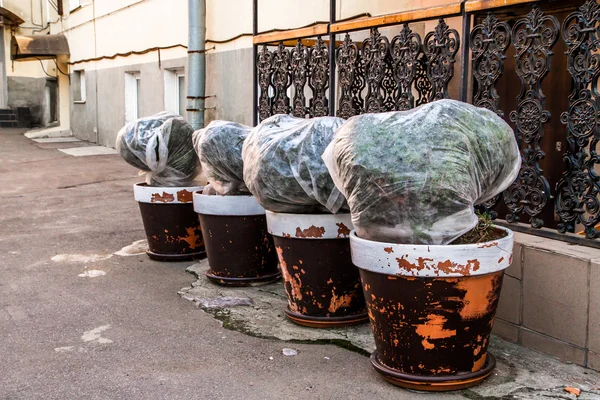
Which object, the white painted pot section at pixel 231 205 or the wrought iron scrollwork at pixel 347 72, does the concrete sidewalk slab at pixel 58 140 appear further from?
the wrought iron scrollwork at pixel 347 72

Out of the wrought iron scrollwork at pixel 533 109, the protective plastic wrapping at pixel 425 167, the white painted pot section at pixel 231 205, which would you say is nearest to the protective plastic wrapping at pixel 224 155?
the white painted pot section at pixel 231 205

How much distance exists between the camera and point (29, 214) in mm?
8750

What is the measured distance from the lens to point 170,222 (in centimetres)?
618

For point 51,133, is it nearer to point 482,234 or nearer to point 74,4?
point 74,4

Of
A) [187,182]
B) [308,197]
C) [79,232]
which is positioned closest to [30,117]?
[79,232]

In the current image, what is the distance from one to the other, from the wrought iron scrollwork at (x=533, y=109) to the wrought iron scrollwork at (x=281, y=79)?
A: 2.53 metres

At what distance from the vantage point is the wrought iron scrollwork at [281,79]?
Answer: 6.25m

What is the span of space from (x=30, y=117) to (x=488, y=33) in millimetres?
21266

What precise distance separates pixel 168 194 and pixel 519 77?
311 centimetres

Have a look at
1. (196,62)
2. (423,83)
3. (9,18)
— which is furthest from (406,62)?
(9,18)

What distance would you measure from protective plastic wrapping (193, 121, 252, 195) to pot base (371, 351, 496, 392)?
7.28 feet

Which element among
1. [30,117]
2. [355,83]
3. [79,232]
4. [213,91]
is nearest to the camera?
[355,83]

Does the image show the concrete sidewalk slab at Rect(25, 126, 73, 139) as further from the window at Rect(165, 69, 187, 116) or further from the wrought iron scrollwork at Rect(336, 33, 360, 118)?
the wrought iron scrollwork at Rect(336, 33, 360, 118)

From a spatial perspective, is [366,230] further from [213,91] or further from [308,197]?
[213,91]
